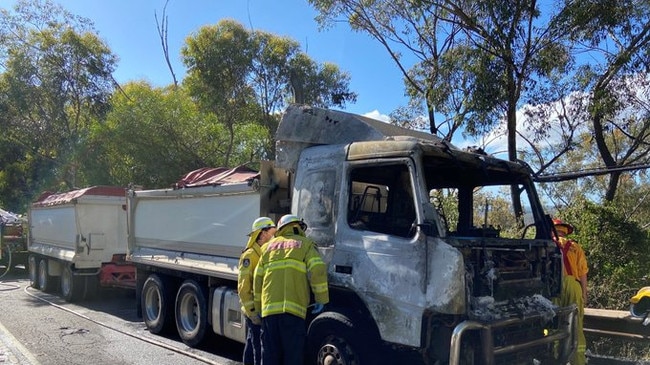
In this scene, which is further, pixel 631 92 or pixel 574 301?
pixel 631 92

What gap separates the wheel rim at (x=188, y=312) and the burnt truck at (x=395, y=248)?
1.19 ft

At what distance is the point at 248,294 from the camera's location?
17.9 feet

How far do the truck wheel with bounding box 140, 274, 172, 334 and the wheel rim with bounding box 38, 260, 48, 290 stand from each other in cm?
654

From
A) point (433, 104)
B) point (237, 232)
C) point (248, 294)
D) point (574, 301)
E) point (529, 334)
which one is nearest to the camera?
point (529, 334)

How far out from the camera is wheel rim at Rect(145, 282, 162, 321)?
347 inches

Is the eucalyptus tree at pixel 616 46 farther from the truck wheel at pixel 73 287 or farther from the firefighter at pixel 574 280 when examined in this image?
the truck wheel at pixel 73 287

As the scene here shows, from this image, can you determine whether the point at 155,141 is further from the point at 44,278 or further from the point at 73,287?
the point at 73,287

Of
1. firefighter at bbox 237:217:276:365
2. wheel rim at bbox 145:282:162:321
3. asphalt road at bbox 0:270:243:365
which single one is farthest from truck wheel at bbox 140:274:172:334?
firefighter at bbox 237:217:276:365

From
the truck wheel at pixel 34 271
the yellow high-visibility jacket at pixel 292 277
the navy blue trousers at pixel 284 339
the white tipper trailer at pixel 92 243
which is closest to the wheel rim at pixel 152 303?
the white tipper trailer at pixel 92 243

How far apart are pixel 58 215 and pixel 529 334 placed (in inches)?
475

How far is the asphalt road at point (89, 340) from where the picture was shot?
7004 mm

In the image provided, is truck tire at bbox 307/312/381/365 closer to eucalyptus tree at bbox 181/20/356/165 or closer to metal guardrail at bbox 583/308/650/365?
metal guardrail at bbox 583/308/650/365

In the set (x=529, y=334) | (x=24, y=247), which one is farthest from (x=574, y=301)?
(x=24, y=247)

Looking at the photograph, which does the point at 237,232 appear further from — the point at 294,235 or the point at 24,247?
the point at 24,247
